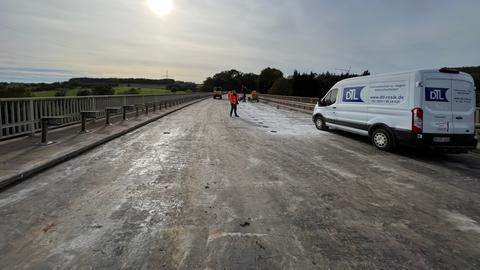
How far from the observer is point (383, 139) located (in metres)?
10.7

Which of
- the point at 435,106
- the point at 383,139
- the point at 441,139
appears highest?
the point at 435,106

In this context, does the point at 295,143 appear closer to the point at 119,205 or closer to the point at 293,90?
the point at 119,205

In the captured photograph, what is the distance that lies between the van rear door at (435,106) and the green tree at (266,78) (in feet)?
412

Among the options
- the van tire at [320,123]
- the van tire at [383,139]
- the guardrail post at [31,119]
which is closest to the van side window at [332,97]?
the van tire at [320,123]

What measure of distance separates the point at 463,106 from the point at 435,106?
87 cm

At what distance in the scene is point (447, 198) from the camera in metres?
5.92

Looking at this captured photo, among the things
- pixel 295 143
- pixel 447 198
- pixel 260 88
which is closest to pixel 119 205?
pixel 447 198

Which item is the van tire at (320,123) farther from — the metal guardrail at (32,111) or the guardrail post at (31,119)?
the guardrail post at (31,119)

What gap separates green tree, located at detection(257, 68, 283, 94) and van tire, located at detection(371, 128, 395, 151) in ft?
408

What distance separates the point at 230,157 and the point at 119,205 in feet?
13.7

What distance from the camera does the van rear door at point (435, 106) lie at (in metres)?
9.44

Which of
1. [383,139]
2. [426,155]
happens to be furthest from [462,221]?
[383,139]

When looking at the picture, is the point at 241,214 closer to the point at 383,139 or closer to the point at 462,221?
the point at 462,221

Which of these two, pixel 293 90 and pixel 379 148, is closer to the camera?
pixel 379 148
